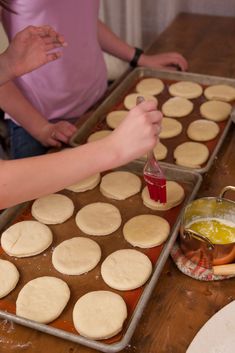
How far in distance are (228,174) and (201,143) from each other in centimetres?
22

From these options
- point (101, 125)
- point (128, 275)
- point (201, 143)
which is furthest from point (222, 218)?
point (101, 125)

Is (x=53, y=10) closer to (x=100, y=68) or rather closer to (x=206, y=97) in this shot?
(x=100, y=68)

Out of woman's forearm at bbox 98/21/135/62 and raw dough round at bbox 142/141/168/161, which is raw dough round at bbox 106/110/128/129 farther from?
woman's forearm at bbox 98/21/135/62

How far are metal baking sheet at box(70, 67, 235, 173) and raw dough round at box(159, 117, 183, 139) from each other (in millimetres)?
15

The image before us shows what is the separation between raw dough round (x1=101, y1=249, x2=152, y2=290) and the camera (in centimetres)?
106

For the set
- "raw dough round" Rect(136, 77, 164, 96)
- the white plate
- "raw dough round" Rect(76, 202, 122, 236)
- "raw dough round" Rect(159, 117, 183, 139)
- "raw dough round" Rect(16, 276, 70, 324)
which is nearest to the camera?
the white plate

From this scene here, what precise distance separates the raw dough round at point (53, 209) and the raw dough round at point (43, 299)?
8.6 inches

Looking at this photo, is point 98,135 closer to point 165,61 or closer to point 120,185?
point 120,185

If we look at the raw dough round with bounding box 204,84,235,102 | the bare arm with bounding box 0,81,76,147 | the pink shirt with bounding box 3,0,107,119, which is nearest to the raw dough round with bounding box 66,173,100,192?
the bare arm with bounding box 0,81,76,147

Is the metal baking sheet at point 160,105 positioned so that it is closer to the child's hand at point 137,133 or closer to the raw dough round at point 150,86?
the raw dough round at point 150,86

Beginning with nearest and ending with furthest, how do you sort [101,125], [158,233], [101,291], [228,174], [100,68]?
1. [101,291]
2. [158,233]
3. [228,174]
4. [101,125]
5. [100,68]

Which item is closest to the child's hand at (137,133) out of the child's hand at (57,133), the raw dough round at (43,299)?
the raw dough round at (43,299)

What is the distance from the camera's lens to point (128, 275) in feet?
3.54

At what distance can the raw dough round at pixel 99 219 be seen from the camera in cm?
123
